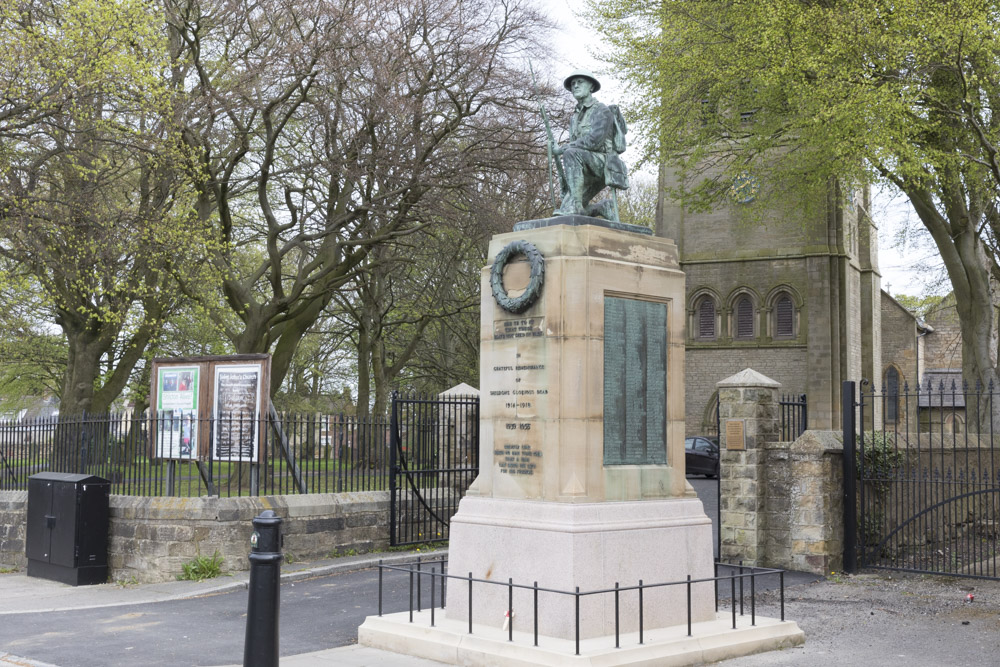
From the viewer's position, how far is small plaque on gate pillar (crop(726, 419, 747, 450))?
14250mm

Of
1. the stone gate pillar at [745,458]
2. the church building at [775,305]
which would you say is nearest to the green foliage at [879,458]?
the stone gate pillar at [745,458]

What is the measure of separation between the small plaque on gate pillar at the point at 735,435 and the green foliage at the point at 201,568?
6.98 m

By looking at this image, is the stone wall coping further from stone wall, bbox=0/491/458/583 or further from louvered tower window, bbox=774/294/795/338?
louvered tower window, bbox=774/294/795/338

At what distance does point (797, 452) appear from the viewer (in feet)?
45.8

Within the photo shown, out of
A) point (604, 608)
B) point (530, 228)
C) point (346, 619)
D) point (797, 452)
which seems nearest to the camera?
point (604, 608)

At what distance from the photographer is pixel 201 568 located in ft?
42.9

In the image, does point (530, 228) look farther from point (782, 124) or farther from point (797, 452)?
point (782, 124)

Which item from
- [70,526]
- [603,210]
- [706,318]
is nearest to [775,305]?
[706,318]

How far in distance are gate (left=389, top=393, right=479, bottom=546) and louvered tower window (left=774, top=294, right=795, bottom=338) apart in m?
24.5

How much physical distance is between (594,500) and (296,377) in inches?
1442

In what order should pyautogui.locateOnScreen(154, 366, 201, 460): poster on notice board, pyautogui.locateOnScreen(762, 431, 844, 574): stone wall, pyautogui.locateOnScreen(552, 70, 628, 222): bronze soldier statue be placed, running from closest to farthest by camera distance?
pyautogui.locateOnScreen(552, 70, 628, 222): bronze soldier statue → pyautogui.locateOnScreen(762, 431, 844, 574): stone wall → pyautogui.locateOnScreen(154, 366, 201, 460): poster on notice board

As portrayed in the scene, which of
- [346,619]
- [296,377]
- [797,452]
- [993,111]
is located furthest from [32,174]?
[296,377]

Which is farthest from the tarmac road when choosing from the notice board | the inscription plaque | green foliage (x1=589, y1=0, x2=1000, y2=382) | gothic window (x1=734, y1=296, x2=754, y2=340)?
gothic window (x1=734, y1=296, x2=754, y2=340)

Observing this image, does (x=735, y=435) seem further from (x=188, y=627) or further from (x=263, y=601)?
(x=263, y=601)
